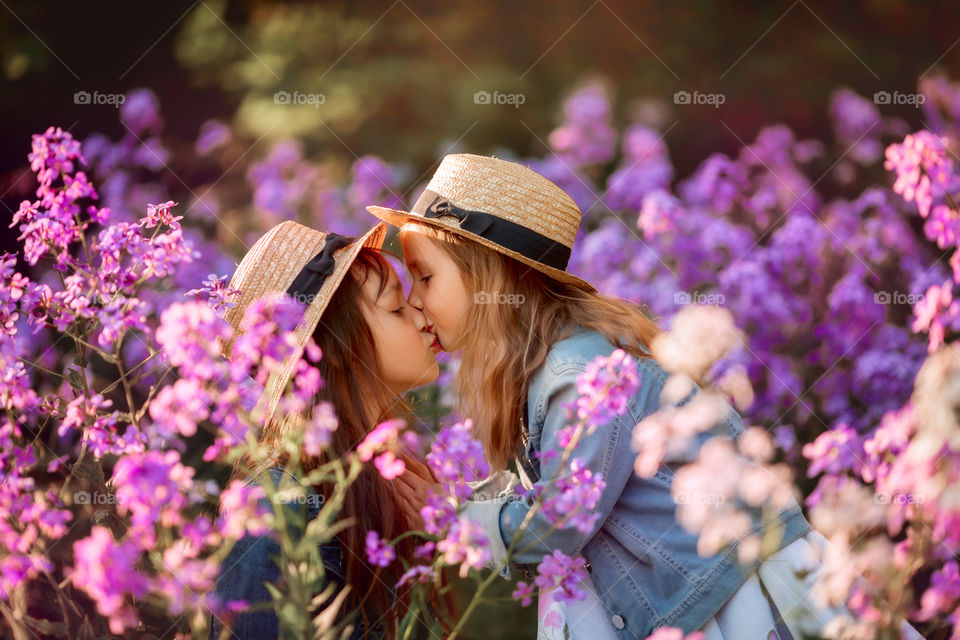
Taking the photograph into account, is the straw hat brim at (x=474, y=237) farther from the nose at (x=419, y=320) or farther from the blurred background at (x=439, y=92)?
the blurred background at (x=439, y=92)

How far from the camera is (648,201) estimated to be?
293cm

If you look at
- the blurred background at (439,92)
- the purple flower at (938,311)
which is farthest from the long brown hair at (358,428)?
the blurred background at (439,92)

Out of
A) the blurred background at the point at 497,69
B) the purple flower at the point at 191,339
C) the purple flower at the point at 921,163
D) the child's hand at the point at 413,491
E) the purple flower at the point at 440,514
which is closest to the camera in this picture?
the purple flower at the point at 191,339

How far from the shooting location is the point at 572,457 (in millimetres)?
1804

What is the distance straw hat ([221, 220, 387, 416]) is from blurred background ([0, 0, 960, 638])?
3.88ft

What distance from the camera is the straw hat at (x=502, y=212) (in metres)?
2.02

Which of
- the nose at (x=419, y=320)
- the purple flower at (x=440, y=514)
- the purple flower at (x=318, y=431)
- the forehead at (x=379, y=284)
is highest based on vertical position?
the forehead at (x=379, y=284)

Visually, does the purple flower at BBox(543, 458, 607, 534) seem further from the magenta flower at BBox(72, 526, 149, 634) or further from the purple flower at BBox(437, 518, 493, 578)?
the magenta flower at BBox(72, 526, 149, 634)

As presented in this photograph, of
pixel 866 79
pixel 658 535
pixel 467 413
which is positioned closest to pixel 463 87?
pixel 866 79

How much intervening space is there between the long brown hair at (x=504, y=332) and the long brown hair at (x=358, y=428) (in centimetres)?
18

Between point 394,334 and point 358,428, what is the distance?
22 centimetres

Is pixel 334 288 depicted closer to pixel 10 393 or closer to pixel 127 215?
pixel 10 393

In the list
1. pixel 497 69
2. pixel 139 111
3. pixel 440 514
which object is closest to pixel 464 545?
pixel 440 514

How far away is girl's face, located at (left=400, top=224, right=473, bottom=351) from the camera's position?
208 centimetres
